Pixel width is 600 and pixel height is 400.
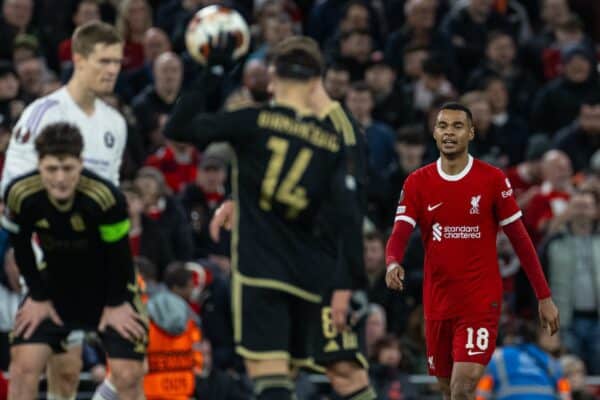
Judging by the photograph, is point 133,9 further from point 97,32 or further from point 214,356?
point 97,32

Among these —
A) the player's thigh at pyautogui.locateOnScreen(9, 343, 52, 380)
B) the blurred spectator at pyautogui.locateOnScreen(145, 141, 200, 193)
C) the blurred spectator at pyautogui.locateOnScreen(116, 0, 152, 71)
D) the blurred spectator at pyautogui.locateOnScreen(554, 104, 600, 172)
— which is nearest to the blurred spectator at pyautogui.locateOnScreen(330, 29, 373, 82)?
the blurred spectator at pyautogui.locateOnScreen(116, 0, 152, 71)

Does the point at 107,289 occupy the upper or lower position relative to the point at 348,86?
lower

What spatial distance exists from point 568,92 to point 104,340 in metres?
8.53

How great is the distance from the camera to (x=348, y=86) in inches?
606

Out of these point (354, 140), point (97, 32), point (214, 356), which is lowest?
A: point (214, 356)

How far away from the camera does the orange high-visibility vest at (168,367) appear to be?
36.6ft

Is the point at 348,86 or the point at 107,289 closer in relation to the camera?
the point at 107,289

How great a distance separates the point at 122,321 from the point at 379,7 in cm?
937

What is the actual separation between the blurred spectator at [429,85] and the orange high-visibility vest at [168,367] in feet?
17.9

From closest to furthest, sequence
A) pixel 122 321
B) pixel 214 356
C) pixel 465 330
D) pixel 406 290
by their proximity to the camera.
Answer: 1. pixel 465 330
2. pixel 122 321
3. pixel 214 356
4. pixel 406 290

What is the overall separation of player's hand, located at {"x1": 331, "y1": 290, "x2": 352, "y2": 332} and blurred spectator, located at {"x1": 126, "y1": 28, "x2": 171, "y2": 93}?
8215 mm

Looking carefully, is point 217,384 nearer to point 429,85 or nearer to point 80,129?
point 80,129

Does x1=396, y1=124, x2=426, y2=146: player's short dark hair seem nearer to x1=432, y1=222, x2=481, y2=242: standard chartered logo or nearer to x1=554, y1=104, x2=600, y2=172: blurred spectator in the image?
x1=554, y1=104, x2=600, y2=172: blurred spectator

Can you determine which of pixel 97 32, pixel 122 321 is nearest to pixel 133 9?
pixel 97 32
